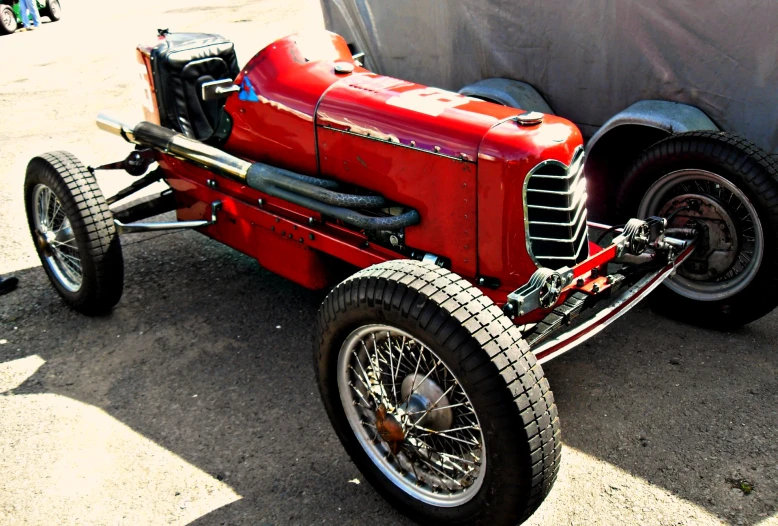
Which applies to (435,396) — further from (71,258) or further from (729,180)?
(71,258)

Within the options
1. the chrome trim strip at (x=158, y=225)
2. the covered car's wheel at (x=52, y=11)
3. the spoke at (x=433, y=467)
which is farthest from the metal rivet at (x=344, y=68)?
the covered car's wheel at (x=52, y=11)

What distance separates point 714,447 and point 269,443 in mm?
2012

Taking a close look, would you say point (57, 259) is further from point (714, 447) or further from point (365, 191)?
point (714, 447)

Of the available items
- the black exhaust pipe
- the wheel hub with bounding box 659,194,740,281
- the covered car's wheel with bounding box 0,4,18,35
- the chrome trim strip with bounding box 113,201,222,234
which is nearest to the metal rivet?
the black exhaust pipe

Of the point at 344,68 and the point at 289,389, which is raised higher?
the point at 344,68

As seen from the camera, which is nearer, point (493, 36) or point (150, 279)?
point (150, 279)

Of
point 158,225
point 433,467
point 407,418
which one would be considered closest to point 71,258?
point 158,225

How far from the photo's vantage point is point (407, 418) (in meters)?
2.92

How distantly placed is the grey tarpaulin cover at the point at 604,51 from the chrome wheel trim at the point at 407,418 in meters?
2.85

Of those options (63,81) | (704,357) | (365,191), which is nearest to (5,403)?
(365,191)

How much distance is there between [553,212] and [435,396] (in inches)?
40.3

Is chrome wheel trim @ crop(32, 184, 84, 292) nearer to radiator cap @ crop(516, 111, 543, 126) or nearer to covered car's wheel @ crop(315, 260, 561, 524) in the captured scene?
covered car's wheel @ crop(315, 260, 561, 524)

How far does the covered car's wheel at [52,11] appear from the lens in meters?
15.3

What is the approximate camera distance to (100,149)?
24.4 ft
